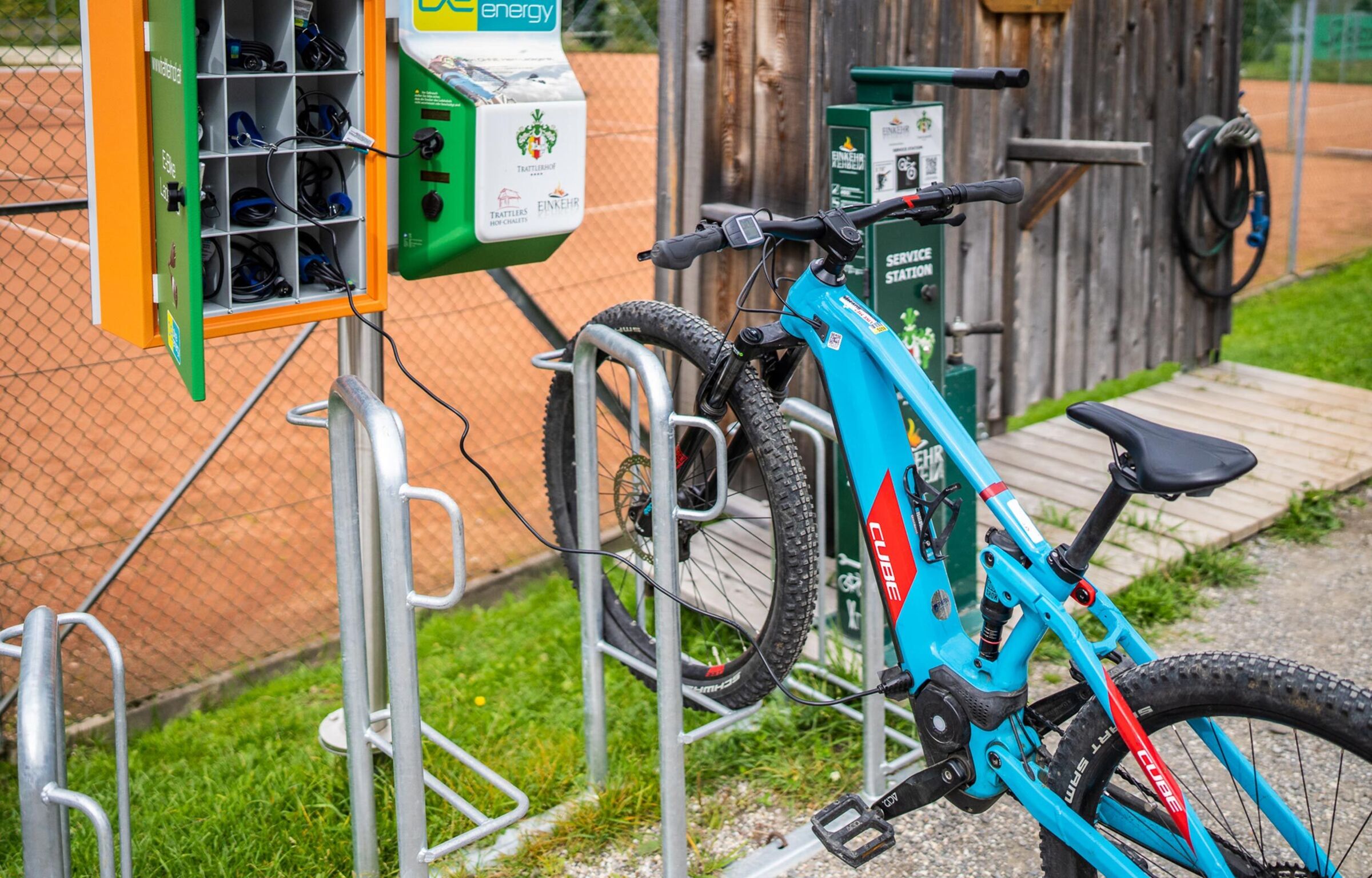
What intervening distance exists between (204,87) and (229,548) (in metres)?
2.61

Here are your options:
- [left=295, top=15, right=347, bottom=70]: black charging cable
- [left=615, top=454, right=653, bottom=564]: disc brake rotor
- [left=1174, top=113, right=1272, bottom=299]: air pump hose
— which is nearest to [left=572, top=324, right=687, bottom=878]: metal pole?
[left=615, top=454, right=653, bottom=564]: disc brake rotor

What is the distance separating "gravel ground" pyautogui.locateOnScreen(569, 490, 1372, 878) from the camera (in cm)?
293

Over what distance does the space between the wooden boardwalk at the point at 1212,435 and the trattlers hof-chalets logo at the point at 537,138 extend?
2.17 metres

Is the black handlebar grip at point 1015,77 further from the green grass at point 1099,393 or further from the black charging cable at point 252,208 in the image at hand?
the green grass at point 1099,393

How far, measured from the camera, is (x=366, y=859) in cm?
272

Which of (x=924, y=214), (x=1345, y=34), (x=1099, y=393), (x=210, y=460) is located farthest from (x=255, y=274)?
(x=1345, y=34)

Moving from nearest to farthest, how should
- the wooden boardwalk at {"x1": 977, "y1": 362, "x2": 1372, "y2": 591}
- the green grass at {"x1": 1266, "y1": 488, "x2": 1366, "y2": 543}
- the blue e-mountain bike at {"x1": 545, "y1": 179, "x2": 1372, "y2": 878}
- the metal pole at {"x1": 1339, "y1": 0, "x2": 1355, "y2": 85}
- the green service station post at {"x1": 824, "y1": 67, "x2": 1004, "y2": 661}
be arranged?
the blue e-mountain bike at {"x1": 545, "y1": 179, "x2": 1372, "y2": 878}, the green service station post at {"x1": 824, "y1": 67, "x2": 1004, "y2": 661}, the wooden boardwalk at {"x1": 977, "y1": 362, "x2": 1372, "y2": 591}, the green grass at {"x1": 1266, "y1": 488, "x2": 1366, "y2": 543}, the metal pole at {"x1": 1339, "y1": 0, "x2": 1355, "y2": 85}

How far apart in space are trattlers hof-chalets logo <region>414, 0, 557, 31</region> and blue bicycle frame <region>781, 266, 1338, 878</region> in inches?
30.9

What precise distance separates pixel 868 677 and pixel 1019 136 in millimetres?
2764

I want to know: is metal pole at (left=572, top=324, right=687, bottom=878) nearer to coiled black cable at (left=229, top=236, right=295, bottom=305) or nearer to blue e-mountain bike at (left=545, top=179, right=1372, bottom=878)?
blue e-mountain bike at (left=545, top=179, right=1372, bottom=878)

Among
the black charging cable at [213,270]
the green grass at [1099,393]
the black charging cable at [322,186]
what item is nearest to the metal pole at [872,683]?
the black charging cable at [322,186]

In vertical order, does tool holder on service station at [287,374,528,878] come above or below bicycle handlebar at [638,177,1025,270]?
below

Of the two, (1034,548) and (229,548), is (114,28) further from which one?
(229,548)

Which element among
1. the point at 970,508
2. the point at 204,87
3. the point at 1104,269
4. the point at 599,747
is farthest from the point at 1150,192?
the point at 204,87
